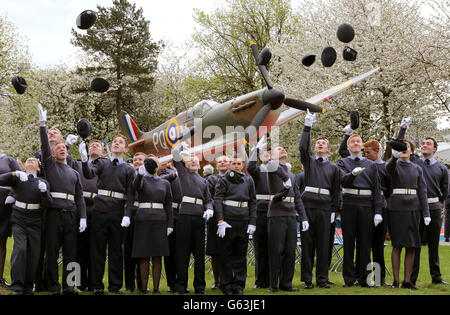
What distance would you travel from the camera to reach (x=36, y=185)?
6238 mm

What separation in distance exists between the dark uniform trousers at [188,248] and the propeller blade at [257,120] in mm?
6996

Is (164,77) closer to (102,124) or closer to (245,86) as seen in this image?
(102,124)

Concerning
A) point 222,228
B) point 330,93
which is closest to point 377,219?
point 222,228

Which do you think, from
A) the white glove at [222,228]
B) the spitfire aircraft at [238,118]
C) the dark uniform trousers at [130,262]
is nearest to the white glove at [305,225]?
the white glove at [222,228]

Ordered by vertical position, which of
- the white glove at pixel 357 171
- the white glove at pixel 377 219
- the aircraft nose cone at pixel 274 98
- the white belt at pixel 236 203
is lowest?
the white glove at pixel 377 219

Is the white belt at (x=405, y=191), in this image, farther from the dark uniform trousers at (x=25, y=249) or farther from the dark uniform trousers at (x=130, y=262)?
the dark uniform trousers at (x=25, y=249)

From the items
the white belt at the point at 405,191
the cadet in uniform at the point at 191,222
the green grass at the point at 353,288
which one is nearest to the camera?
the green grass at the point at 353,288

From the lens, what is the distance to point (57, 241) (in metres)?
6.27

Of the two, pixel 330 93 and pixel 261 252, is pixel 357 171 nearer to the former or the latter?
pixel 261 252

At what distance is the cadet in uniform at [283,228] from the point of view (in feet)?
22.4

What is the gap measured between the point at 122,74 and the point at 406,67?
65.8 feet

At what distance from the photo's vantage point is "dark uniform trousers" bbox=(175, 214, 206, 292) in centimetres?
684

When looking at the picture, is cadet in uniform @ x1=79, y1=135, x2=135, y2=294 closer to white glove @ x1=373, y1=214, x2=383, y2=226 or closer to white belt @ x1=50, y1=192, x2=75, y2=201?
white belt @ x1=50, y1=192, x2=75, y2=201

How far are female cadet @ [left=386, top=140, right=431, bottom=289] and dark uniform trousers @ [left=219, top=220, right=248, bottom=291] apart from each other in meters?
2.24
